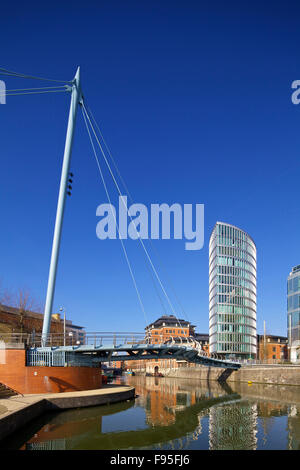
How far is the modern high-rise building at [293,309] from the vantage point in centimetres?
8406

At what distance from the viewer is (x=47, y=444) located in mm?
17641

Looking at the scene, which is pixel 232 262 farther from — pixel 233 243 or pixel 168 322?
pixel 168 322

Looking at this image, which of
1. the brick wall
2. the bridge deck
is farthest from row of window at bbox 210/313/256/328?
the brick wall

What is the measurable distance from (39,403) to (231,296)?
8247cm

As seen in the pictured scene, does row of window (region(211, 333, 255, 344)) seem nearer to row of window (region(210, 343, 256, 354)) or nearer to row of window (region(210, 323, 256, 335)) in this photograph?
row of window (region(210, 323, 256, 335))

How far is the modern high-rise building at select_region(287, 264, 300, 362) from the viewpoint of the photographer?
84.1 meters

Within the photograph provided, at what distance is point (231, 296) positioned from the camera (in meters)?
101

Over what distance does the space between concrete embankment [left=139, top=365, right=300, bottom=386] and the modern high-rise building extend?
20.6 metres

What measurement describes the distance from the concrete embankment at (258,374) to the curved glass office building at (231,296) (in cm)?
2339

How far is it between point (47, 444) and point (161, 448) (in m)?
5.17

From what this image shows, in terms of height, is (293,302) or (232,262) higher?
(232,262)

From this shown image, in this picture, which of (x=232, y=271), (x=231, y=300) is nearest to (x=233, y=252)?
(x=232, y=271)
